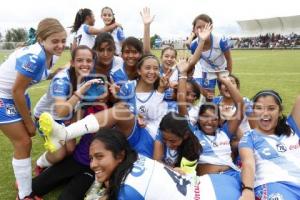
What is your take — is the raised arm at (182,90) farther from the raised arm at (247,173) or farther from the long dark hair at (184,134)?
the raised arm at (247,173)

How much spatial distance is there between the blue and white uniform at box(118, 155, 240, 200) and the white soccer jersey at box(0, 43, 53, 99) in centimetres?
137

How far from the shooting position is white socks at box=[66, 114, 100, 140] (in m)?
3.39

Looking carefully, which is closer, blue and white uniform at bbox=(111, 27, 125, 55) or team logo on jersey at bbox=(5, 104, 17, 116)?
team logo on jersey at bbox=(5, 104, 17, 116)

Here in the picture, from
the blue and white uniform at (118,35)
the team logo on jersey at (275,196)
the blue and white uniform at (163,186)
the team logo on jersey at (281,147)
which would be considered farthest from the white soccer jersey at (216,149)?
the blue and white uniform at (118,35)

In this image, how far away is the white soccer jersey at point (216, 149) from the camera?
3660 mm

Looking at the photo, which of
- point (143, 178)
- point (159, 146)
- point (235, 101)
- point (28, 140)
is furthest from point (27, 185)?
point (235, 101)

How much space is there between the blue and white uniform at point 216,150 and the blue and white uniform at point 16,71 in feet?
5.57

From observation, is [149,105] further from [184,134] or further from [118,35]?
[118,35]

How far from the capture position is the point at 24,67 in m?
3.23

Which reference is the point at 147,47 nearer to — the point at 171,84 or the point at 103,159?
the point at 171,84

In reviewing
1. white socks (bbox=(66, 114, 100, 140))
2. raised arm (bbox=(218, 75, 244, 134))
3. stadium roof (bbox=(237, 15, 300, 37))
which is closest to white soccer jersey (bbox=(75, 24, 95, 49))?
raised arm (bbox=(218, 75, 244, 134))

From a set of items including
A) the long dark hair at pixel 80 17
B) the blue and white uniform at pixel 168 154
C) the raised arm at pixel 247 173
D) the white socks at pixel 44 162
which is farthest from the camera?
the long dark hair at pixel 80 17

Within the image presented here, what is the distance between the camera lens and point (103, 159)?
2518 mm

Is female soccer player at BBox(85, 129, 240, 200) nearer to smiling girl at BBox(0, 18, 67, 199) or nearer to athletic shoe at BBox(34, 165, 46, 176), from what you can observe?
smiling girl at BBox(0, 18, 67, 199)
